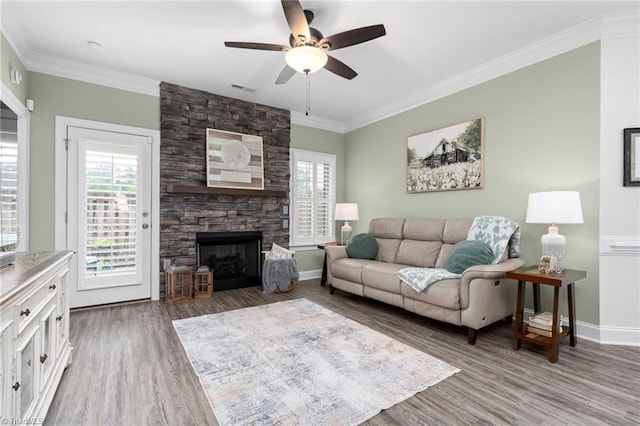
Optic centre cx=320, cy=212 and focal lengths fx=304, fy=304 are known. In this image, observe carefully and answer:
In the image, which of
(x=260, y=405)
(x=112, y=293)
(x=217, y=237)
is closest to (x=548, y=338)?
(x=260, y=405)

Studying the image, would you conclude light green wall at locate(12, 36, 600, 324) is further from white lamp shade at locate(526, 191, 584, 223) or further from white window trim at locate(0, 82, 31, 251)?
white lamp shade at locate(526, 191, 584, 223)

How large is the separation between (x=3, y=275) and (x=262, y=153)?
3.59 meters

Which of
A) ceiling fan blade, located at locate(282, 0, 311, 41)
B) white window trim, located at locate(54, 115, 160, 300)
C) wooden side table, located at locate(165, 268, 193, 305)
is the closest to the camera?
ceiling fan blade, located at locate(282, 0, 311, 41)

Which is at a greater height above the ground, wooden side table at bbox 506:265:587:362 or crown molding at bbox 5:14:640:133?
crown molding at bbox 5:14:640:133

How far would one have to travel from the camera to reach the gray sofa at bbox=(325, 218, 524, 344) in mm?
2678

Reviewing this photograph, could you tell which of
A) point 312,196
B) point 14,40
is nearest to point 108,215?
point 14,40

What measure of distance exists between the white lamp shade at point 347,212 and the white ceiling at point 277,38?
1815 millimetres

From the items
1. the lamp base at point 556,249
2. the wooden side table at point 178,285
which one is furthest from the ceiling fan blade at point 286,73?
the lamp base at point 556,249

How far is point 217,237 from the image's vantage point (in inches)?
175

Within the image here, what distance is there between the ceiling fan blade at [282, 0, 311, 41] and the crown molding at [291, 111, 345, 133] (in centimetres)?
287

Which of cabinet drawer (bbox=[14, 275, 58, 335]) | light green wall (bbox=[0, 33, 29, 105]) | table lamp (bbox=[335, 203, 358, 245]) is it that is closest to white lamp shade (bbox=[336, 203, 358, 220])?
table lamp (bbox=[335, 203, 358, 245])

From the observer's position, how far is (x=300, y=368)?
2227 millimetres

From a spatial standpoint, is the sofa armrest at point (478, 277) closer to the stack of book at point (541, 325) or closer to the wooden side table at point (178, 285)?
the stack of book at point (541, 325)

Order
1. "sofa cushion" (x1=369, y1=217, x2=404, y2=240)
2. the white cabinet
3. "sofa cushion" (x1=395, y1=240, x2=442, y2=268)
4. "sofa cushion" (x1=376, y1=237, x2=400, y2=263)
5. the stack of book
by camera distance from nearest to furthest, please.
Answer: the white cabinet < the stack of book < "sofa cushion" (x1=395, y1=240, x2=442, y2=268) < "sofa cushion" (x1=376, y1=237, x2=400, y2=263) < "sofa cushion" (x1=369, y1=217, x2=404, y2=240)
